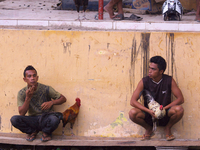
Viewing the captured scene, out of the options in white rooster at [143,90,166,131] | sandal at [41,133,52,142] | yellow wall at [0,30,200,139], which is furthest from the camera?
yellow wall at [0,30,200,139]

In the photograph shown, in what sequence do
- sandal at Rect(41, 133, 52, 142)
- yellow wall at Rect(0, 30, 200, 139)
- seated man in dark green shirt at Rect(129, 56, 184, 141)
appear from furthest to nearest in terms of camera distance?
yellow wall at Rect(0, 30, 200, 139) → sandal at Rect(41, 133, 52, 142) → seated man in dark green shirt at Rect(129, 56, 184, 141)

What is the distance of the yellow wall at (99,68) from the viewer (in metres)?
4.19

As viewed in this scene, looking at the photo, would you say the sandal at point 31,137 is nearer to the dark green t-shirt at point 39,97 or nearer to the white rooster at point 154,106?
the dark green t-shirt at point 39,97

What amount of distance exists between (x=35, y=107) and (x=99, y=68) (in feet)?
3.84

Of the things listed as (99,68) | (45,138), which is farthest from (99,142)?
(99,68)

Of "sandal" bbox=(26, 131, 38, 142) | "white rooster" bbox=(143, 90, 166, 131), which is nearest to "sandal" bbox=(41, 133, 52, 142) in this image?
"sandal" bbox=(26, 131, 38, 142)

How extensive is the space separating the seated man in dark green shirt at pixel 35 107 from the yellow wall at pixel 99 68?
13.3 inches

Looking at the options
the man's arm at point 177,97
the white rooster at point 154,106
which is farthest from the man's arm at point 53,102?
the man's arm at point 177,97

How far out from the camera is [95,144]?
13.0 feet

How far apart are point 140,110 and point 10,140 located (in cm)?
201

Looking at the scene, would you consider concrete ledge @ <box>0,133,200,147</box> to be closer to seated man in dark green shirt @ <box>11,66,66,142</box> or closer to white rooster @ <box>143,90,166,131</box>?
seated man in dark green shirt @ <box>11,66,66,142</box>

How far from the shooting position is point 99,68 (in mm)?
4262

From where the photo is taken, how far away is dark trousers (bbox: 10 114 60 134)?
12.2ft

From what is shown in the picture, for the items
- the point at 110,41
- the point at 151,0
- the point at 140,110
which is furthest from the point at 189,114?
the point at 151,0
